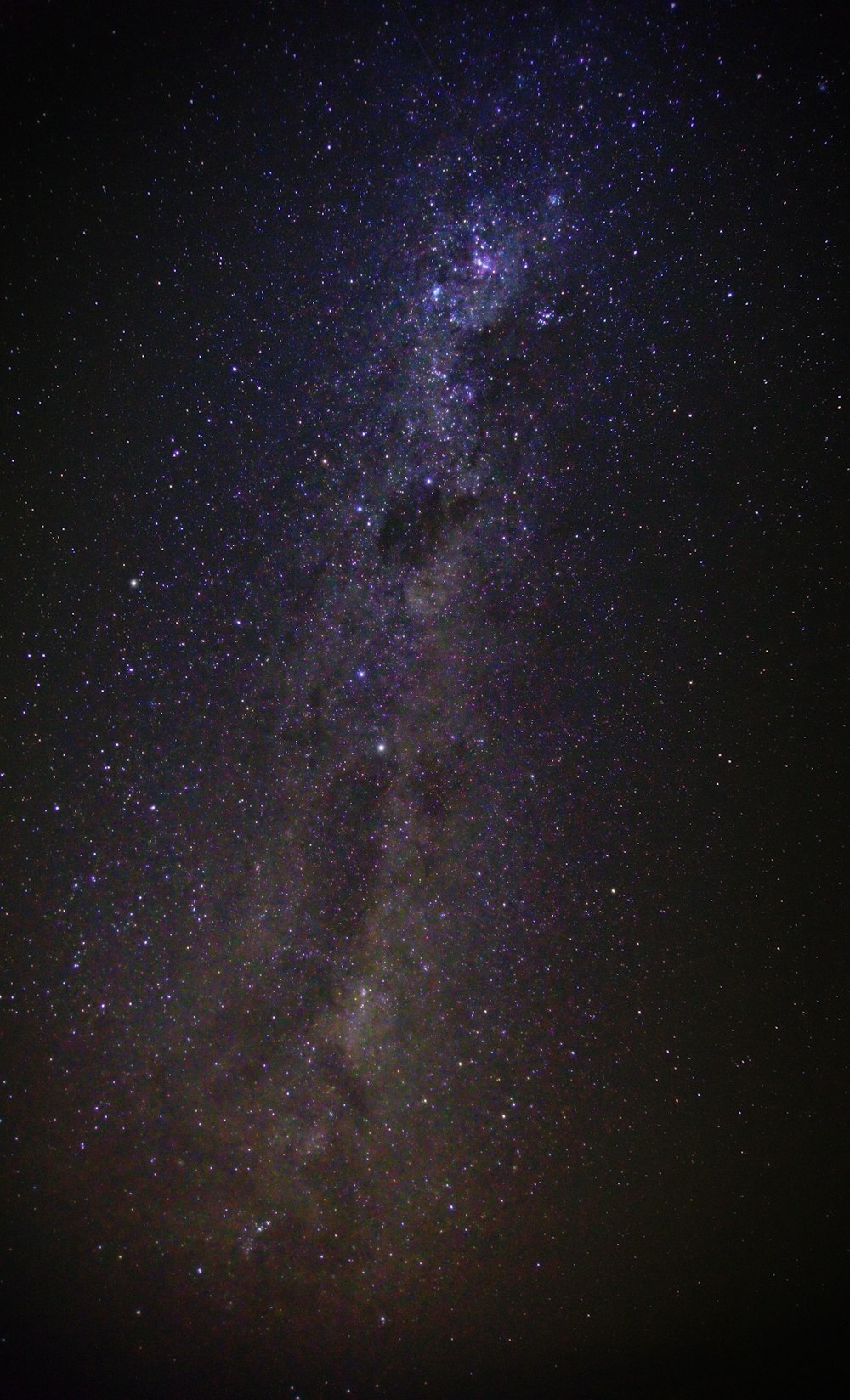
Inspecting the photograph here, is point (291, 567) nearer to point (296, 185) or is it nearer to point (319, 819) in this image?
point (319, 819)

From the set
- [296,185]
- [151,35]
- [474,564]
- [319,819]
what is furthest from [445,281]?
[319,819]

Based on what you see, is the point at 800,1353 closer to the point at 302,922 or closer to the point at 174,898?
the point at 302,922

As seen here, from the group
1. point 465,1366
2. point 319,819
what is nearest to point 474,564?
point 319,819

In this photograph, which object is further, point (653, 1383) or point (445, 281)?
point (653, 1383)

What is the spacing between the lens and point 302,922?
4.52ft

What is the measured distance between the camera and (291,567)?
1.33m

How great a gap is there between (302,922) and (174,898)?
31 cm

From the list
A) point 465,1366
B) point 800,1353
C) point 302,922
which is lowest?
point 800,1353

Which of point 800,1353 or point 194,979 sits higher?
point 194,979

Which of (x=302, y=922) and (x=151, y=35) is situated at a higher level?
(x=151, y=35)

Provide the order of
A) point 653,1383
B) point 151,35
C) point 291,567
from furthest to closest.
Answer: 1. point 653,1383
2. point 291,567
3. point 151,35

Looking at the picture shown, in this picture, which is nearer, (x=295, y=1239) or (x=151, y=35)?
(x=151, y=35)

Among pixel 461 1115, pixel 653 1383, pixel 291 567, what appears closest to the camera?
pixel 291 567

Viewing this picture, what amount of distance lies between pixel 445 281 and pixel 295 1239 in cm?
226
